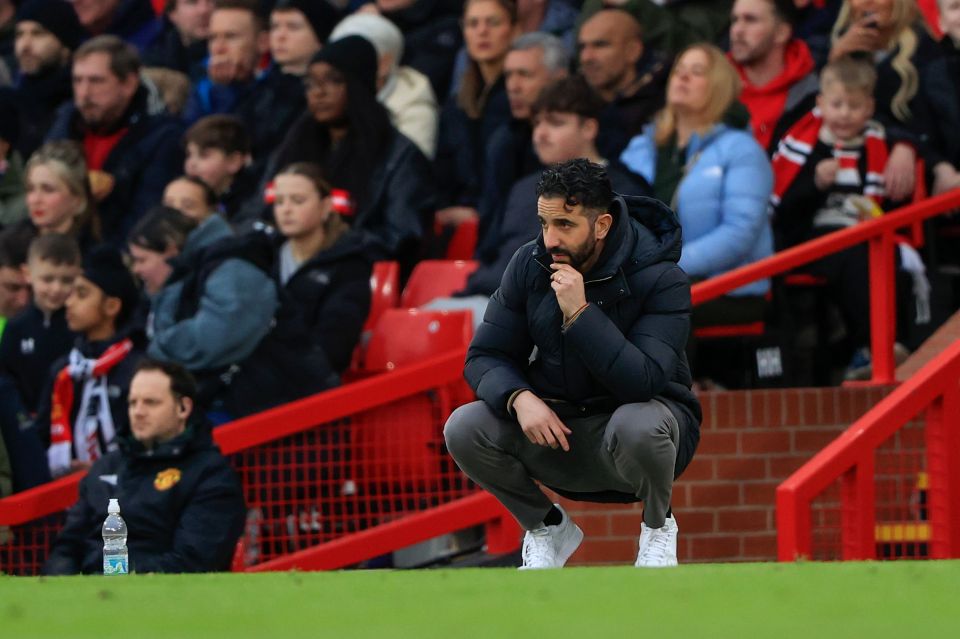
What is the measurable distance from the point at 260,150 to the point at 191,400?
3.87 meters

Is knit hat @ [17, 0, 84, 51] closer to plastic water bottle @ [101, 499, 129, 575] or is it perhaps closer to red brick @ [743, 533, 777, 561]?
plastic water bottle @ [101, 499, 129, 575]

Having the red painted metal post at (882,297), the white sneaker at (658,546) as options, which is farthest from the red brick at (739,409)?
the white sneaker at (658,546)

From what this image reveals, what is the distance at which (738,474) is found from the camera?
9078 mm

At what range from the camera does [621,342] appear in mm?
6281

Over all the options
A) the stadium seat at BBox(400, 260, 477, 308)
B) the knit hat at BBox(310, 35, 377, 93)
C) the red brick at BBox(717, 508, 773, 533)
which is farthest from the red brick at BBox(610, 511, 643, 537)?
the knit hat at BBox(310, 35, 377, 93)

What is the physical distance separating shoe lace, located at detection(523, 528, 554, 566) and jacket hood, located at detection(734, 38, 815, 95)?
4.33 m

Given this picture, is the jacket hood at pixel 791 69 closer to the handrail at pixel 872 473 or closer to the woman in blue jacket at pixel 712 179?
the woman in blue jacket at pixel 712 179

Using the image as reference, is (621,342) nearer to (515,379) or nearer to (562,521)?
(515,379)

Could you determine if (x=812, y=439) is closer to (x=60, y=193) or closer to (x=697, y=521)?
(x=697, y=521)

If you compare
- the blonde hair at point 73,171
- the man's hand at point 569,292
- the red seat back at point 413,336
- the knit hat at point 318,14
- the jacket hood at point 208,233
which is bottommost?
the man's hand at point 569,292

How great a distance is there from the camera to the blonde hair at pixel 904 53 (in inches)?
401

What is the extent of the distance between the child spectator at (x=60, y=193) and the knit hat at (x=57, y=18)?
7.08 feet

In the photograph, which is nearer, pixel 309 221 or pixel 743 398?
pixel 743 398

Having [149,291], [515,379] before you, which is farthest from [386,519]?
[515,379]
